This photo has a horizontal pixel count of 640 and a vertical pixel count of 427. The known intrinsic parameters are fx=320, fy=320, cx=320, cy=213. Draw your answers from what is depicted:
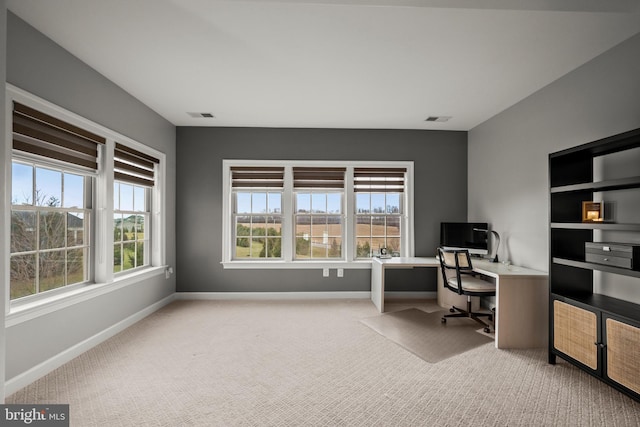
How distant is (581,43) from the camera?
262 centimetres

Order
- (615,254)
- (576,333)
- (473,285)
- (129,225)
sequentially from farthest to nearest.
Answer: (129,225), (473,285), (576,333), (615,254)

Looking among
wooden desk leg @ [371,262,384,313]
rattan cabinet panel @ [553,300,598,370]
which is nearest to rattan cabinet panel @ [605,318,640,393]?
rattan cabinet panel @ [553,300,598,370]

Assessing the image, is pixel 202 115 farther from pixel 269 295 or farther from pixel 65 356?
pixel 65 356

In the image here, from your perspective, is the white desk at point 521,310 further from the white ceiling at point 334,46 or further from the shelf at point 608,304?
the white ceiling at point 334,46

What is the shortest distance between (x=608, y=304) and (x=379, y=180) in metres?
3.27

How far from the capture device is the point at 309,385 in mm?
2514

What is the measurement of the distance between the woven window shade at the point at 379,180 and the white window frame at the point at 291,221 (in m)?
0.08

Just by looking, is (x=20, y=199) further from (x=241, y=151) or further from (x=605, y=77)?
(x=605, y=77)

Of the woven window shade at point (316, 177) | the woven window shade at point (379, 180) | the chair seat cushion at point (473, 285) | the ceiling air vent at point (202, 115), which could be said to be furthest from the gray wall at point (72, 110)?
the chair seat cushion at point (473, 285)

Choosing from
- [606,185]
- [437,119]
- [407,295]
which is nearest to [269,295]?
[407,295]

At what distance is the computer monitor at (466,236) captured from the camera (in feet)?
14.8

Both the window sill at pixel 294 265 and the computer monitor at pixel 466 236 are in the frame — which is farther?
Answer: the window sill at pixel 294 265

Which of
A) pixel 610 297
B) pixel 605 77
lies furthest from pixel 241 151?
pixel 610 297

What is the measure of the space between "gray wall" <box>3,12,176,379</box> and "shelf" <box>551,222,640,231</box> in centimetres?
419
